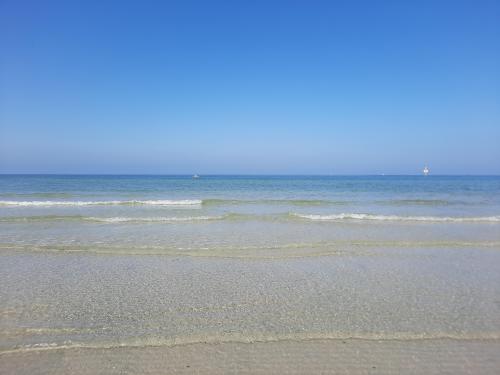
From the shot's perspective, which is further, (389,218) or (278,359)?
(389,218)

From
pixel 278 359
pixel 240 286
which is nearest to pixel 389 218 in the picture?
pixel 240 286

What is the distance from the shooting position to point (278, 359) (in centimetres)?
385

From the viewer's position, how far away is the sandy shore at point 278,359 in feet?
12.0

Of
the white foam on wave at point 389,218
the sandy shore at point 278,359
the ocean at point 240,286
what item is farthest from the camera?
the white foam on wave at point 389,218

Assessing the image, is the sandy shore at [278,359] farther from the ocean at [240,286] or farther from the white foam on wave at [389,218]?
the white foam on wave at [389,218]

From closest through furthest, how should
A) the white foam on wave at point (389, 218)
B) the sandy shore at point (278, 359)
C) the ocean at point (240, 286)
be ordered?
the sandy shore at point (278, 359) → the ocean at point (240, 286) → the white foam on wave at point (389, 218)

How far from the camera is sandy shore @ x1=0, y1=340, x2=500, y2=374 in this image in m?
3.67

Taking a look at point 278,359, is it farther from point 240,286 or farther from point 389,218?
point 389,218

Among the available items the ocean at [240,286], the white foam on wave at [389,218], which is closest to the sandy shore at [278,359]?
the ocean at [240,286]

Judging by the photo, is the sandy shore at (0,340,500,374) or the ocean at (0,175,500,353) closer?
the sandy shore at (0,340,500,374)

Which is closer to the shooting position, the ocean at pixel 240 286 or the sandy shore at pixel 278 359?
the sandy shore at pixel 278 359

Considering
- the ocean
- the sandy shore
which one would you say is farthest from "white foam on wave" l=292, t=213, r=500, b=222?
the sandy shore

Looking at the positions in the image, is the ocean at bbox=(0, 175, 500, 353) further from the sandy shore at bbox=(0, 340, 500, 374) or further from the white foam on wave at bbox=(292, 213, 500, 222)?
the white foam on wave at bbox=(292, 213, 500, 222)

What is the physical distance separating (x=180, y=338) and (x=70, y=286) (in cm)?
338
